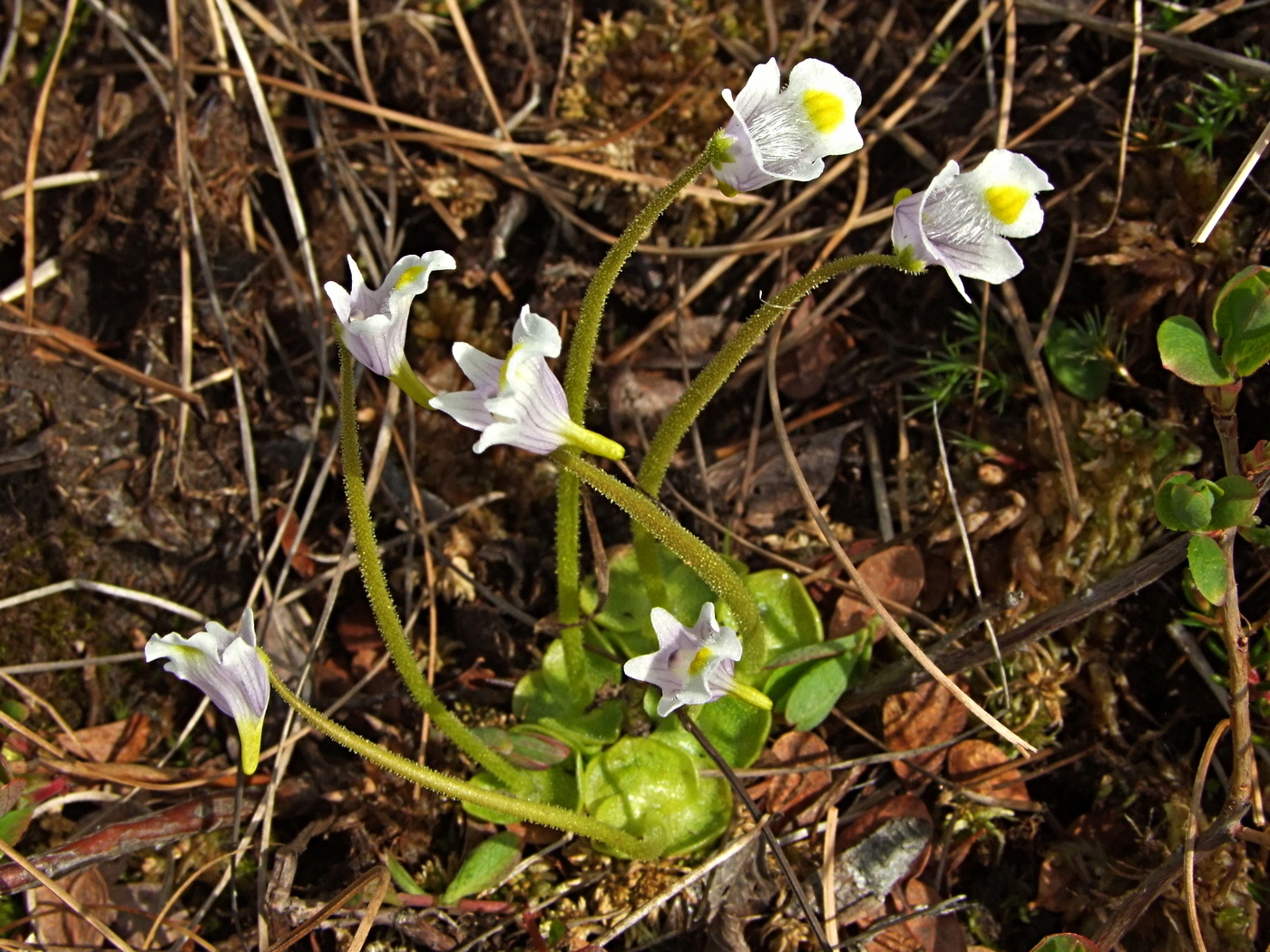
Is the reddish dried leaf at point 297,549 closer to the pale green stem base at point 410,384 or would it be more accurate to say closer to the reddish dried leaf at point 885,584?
the pale green stem base at point 410,384

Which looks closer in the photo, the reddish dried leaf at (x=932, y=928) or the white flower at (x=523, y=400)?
the white flower at (x=523, y=400)

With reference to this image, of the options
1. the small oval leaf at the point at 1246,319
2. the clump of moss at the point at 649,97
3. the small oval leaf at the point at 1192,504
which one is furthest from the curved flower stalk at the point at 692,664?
the clump of moss at the point at 649,97

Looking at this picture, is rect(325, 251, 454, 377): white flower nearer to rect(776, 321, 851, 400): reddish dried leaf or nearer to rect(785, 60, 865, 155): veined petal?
rect(785, 60, 865, 155): veined petal

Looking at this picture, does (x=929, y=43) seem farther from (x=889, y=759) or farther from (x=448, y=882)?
(x=448, y=882)

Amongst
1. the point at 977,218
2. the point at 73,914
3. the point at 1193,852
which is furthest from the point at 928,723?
the point at 73,914

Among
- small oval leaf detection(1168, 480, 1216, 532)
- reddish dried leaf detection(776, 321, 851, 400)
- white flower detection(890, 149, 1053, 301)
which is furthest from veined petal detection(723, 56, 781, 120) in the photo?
reddish dried leaf detection(776, 321, 851, 400)
